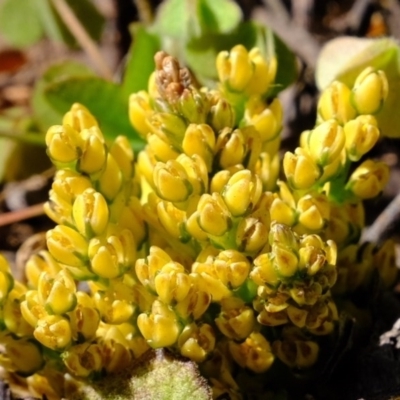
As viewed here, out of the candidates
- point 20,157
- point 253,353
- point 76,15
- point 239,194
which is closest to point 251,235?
point 239,194

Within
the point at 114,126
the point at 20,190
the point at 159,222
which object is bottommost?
the point at 20,190

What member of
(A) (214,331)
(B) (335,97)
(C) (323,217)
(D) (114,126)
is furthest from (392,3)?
(A) (214,331)

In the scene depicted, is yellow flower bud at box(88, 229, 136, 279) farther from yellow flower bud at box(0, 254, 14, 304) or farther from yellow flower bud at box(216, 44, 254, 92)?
yellow flower bud at box(216, 44, 254, 92)

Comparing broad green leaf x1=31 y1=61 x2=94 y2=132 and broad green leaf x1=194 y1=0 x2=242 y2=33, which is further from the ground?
broad green leaf x1=194 y1=0 x2=242 y2=33

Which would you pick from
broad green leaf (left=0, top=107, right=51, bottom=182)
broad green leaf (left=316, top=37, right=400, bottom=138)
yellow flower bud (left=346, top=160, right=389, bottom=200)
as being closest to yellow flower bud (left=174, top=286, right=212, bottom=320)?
yellow flower bud (left=346, top=160, right=389, bottom=200)

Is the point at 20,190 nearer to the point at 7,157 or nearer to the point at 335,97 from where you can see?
the point at 7,157

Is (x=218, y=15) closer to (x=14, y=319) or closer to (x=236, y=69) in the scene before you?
(x=236, y=69)
